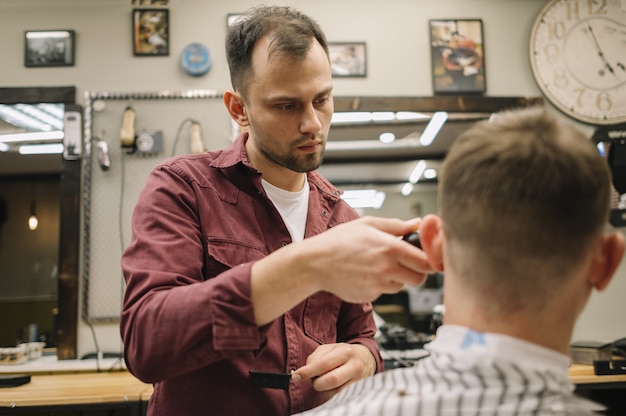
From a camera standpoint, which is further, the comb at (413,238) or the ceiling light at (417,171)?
the ceiling light at (417,171)

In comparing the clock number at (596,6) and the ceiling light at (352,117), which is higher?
the clock number at (596,6)

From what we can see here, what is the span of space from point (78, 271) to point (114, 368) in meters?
0.70

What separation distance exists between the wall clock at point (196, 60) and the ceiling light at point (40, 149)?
3.70 meters

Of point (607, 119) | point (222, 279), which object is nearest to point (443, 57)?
point (607, 119)

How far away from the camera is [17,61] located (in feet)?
11.5

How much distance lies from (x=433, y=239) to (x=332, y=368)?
0.45 meters

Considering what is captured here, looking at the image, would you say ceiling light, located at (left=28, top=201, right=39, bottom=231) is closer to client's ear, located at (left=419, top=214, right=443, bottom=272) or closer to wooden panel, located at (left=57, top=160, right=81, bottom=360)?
wooden panel, located at (left=57, top=160, right=81, bottom=360)

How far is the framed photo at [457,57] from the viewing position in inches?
141

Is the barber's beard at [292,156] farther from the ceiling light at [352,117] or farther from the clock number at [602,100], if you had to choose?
the clock number at [602,100]

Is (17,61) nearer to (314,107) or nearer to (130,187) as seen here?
(130,187)

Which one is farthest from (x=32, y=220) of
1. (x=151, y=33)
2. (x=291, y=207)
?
(x=291, y=207)

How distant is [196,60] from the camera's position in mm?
3461

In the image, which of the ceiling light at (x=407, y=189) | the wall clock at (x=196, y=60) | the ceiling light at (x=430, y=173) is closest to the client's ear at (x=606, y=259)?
the wall clock at (x=196, y=60)

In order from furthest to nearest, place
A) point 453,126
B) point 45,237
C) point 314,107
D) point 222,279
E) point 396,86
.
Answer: point 45,237 → point 453,126 → point 396,86 → point 314,107 → point 222,279
